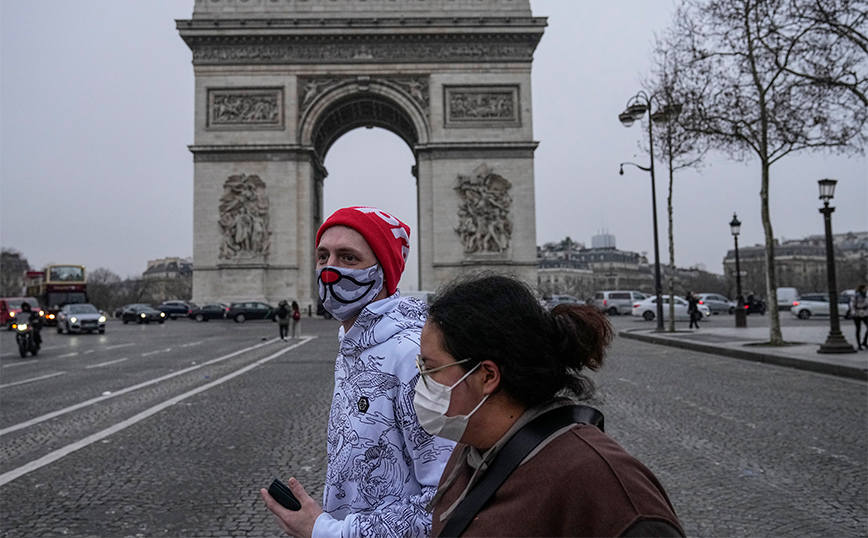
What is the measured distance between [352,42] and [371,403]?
35.9m

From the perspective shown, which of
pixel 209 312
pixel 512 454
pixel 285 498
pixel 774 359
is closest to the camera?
pixel 512 454

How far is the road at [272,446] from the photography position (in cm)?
411

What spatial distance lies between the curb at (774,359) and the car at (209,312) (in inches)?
877

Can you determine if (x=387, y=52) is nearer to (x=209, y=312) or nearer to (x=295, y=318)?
(x=209, y=312)

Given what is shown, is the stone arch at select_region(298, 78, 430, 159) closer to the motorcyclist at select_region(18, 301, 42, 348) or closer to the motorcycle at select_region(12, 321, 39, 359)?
the motorcyclist at select_region(18, 301, 42, 348)

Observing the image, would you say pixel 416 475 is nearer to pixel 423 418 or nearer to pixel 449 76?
pixel 423 418

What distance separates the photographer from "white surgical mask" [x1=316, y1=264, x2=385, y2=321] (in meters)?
2.06

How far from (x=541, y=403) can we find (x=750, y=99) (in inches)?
716

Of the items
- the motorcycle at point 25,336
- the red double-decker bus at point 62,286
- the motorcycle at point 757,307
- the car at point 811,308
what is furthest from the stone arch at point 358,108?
the motorcycle at point 757,307

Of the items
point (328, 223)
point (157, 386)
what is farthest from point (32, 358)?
point (328, 223)

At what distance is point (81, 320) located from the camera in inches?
1144

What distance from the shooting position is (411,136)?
3994cm

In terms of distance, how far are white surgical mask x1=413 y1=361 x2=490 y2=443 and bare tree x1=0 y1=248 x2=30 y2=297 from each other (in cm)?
9371

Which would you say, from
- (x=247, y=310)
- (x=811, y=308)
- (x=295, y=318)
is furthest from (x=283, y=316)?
(x=811, y=308)
